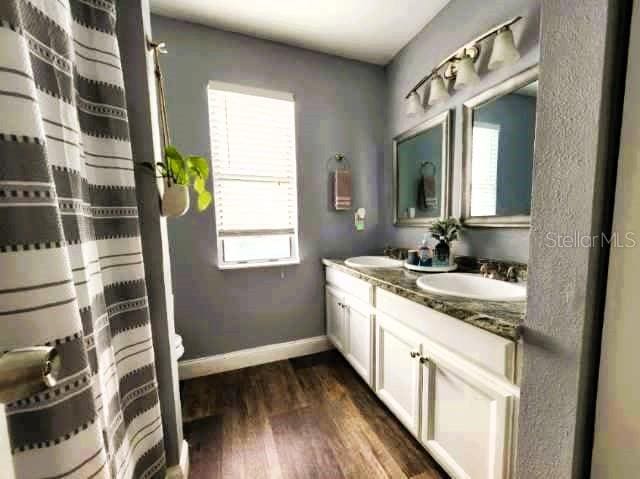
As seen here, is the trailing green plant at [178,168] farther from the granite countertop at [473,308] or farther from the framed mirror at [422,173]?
→ the framed mirror at [422,173]

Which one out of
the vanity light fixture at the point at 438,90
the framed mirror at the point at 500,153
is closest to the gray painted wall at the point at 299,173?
the vanity light fixture at the point at 438,90

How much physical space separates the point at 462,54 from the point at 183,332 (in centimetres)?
252

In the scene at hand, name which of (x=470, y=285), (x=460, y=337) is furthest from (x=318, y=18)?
(x=460, y=337)

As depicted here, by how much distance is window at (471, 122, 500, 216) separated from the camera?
1.36m

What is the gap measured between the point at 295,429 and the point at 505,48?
2215 millimetres

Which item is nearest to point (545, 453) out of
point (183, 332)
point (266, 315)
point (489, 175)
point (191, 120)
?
point (489, 175)

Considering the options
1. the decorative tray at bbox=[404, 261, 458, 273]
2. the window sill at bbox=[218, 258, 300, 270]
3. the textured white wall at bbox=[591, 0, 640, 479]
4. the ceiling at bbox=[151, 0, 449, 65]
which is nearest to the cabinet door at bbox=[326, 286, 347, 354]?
the window sill at bbox=[218, 258, 300, 270]

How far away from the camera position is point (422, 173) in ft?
6.01

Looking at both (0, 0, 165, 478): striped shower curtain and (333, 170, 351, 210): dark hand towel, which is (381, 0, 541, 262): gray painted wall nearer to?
(333, 170, 351, 210): dark hand towel

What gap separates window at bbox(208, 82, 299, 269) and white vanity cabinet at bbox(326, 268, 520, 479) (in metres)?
0.82

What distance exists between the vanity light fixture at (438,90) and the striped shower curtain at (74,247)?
1624 mm

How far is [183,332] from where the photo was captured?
1.79 m

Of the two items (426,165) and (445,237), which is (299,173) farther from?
(445,237)

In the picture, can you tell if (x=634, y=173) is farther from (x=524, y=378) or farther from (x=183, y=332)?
(x=183, y=332)
